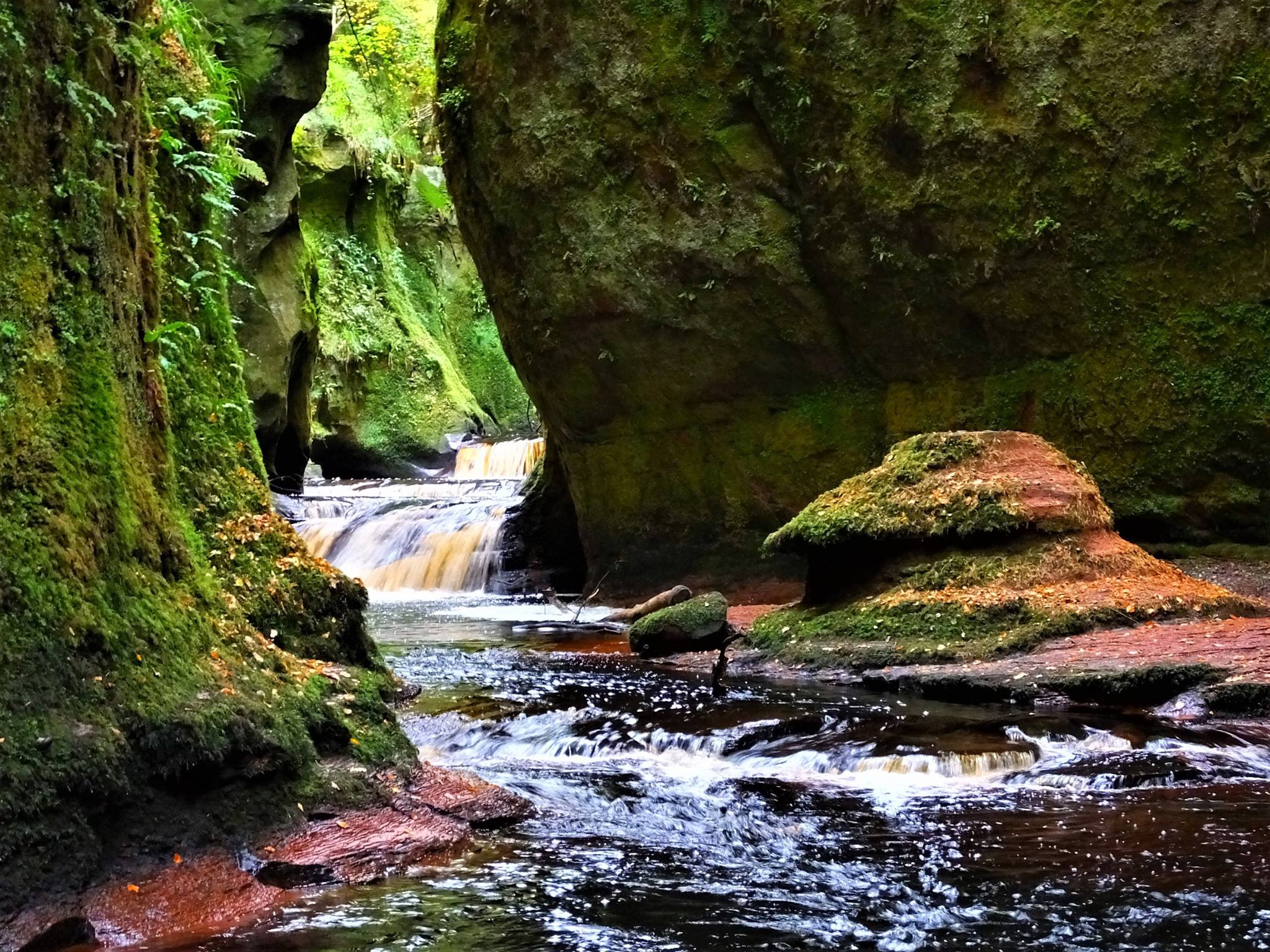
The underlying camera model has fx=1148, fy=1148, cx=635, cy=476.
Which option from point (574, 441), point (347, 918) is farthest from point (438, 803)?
point (574, 441)

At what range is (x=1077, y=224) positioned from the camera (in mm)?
11391

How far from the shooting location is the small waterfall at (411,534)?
16.9 meters

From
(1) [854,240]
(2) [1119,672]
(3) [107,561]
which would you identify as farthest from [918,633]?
(3) [107,561]

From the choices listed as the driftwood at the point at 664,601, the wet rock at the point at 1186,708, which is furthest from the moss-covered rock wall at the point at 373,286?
the wet rock at the point at 1186,708

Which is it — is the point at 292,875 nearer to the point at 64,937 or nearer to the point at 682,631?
the point at 64,937

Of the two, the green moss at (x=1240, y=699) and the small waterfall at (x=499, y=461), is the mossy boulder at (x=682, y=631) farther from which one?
the small waterfall at (x=499, y=461)

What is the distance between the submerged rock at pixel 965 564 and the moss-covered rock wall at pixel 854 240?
2.21 meters

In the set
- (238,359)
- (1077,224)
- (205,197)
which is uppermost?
(1077,224)

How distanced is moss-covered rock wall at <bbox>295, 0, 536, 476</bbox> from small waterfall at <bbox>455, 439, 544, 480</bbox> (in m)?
1.38

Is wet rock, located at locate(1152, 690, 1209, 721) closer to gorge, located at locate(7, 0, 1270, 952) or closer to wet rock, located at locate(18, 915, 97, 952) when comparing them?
gorge, located at locate(7, 0, 1270, 952)

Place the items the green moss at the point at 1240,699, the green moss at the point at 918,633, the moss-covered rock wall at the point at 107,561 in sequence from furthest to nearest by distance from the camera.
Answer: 1. the green moss at the point at 918,633
2. the green moss at the point at 1240,699
3. the moss-covered rock wall at the point at 107,561

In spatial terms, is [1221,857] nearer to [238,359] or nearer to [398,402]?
[238,359]

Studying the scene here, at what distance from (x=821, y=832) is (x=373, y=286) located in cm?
2815

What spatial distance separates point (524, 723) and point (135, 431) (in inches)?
133
